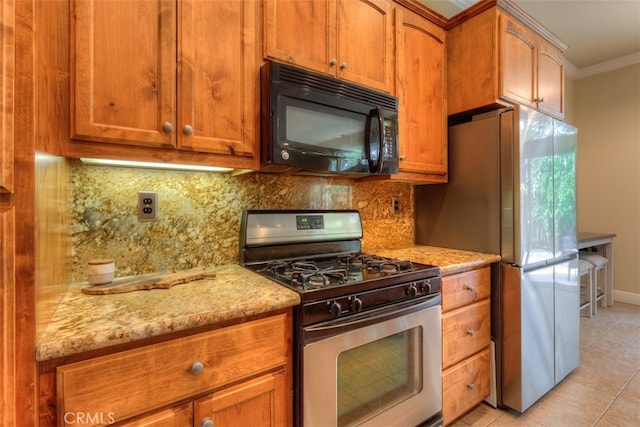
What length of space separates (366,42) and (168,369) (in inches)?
66.8

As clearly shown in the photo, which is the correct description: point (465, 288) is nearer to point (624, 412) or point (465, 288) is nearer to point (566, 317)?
point (566, 317)

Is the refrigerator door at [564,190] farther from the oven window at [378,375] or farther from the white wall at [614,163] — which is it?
the white wall at [614,163]

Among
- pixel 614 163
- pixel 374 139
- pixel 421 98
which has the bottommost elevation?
pixel 374 139

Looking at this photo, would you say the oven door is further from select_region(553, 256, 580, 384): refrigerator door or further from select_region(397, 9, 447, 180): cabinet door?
select_region(553, 256, 580, 384): refrigerator door

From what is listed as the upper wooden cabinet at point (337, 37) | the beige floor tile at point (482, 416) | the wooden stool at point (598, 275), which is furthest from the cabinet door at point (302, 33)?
the wooden stool at point (598, 275)

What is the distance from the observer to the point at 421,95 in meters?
1.91

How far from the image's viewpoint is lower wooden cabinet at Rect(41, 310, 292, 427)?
75 cm

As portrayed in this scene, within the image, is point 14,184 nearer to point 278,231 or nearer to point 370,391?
point 278,231

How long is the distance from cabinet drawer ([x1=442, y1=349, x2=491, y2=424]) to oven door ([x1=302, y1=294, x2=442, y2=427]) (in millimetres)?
117

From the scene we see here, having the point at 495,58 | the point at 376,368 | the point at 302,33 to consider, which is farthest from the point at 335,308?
the point at 495,58

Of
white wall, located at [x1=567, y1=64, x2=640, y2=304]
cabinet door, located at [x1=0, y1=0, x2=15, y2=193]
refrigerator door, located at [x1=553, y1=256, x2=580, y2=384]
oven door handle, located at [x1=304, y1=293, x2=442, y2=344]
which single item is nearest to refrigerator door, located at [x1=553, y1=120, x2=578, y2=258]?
refrigerator door, located at [x1=553, y1=256, x2=580, y2=384]

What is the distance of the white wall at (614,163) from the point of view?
359cm

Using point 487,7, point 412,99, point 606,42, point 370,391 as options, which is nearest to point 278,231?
point 370,391

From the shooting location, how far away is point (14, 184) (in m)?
0.65
